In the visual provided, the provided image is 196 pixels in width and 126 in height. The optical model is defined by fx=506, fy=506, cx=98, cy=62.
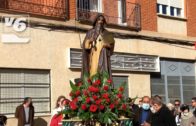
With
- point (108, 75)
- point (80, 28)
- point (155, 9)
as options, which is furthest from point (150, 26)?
point (108, 75)

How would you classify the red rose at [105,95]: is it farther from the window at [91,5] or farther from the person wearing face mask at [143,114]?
the window at [91,5]

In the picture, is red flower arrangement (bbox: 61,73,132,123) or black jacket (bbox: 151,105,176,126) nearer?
red flower arrangement (bbox: 61,73,132,123)

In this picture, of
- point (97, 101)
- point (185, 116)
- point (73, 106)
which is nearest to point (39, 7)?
point (185, 116)

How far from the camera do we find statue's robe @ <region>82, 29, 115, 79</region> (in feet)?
30.2

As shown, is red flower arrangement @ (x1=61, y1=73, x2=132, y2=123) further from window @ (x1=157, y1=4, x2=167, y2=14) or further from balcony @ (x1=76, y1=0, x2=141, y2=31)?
window @ (x1=157, y1=4, x2=167, y2=14)

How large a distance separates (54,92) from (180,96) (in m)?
6.86

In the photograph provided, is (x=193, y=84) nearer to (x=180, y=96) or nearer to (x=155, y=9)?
(x=180, y=96)

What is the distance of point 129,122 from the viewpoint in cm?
846

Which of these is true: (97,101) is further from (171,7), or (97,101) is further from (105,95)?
(171,7)

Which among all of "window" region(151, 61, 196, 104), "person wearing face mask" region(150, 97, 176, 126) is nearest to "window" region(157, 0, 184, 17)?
"window" region(151, 61, 196, 104)

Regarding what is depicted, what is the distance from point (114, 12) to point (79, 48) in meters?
2.58

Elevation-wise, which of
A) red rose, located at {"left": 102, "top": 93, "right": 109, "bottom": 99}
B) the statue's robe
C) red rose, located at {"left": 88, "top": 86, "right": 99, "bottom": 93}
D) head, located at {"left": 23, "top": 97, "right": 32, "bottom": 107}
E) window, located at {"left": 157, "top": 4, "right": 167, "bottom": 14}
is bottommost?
head, located at {"left": 23, "top": 97, "right": 32, "bottom": 107}

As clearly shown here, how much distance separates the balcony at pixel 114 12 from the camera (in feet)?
55.9

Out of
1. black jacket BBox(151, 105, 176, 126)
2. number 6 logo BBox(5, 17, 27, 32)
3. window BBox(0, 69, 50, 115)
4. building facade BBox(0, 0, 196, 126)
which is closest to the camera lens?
black jacket BBox(151, 105, 176, 126)
